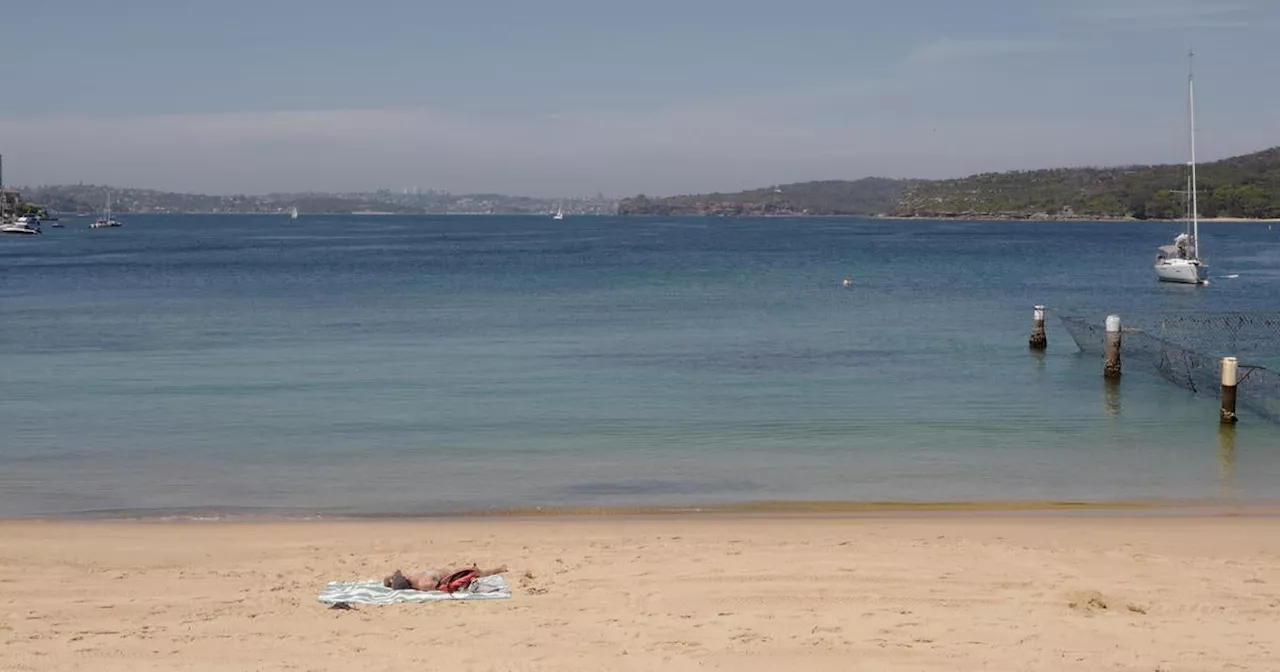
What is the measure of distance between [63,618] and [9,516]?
6.27m

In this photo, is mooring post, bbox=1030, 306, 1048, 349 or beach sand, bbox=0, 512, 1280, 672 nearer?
beach sand, bbox=0, 512, 1280, 672

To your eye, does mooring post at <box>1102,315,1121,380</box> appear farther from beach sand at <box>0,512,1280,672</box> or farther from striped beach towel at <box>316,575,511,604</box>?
striped beach towel at <box>316,575,511,604</box>

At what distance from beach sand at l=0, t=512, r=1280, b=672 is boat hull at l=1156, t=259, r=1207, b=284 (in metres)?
52.3

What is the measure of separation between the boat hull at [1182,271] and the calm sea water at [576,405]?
167 inches

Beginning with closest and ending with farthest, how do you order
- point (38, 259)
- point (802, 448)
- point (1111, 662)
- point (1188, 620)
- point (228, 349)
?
point (1111, 662)
point (1188, 620)
point (802, 448)
point (228, 349)
point (38, 259)

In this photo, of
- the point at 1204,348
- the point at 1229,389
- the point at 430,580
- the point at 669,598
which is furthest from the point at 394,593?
the point at 1204,348

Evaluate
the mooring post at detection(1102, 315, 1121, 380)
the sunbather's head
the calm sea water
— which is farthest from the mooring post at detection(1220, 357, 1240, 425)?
the sunbather's head

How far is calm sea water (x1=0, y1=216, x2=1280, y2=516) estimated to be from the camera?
62.2ft

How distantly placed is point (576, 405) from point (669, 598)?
14638 millimetres

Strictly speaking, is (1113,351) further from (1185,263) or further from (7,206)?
(7,206)

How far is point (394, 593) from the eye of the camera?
11.8 m

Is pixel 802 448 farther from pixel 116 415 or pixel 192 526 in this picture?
Answer: pixel 116 415

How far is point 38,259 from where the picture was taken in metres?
100

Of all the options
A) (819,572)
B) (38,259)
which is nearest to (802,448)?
(819,572)
